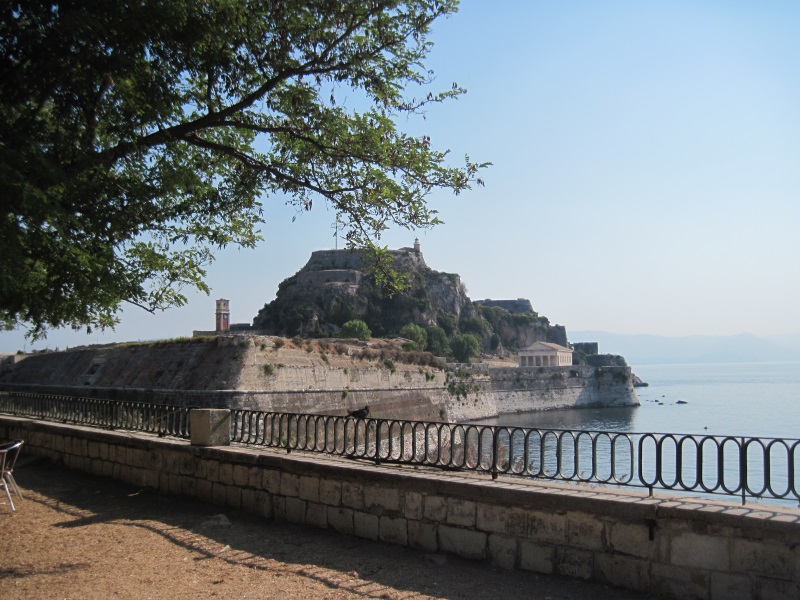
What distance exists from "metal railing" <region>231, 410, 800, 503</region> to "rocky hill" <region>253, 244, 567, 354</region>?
2283 inches

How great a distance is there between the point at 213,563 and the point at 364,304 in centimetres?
9538

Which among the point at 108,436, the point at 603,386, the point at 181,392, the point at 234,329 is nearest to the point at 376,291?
the point at 234,329

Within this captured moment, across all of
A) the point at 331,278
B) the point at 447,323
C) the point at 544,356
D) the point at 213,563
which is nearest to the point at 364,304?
Result: the point at 331,278

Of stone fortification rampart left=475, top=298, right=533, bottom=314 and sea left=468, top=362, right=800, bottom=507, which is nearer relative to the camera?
sea left=468, top=362, right=800, bottom=507

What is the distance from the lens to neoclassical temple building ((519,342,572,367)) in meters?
98.4

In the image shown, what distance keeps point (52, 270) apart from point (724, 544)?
8.19m

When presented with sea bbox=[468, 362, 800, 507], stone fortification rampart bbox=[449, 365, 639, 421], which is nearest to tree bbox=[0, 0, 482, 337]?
sea bbox=[468, 362, 800, 507]

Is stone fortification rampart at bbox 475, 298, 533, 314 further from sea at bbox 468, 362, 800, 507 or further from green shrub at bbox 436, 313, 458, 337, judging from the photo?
sea at bbox 468, 362, 800, 507

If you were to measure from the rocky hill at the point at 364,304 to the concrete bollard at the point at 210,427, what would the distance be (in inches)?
2908

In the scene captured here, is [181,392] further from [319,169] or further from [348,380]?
[319,169]

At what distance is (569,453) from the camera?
33125 millimetres

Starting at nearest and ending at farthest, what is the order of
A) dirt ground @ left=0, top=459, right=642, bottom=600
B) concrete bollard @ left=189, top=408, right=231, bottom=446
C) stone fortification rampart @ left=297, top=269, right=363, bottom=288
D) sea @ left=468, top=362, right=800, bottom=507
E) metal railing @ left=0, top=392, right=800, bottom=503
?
dirt ground @ left=0, top=459, right=642, bottom=600
metal railing @ left=0, top=392, right=800, bottom=503
concrete bollard @ left=189, top=408, right=231, bottom=446
sea @ left=468, top=362, right=800, bottom=507
stone fortification rampart @ left=297, top=269, right=363, bottom=288

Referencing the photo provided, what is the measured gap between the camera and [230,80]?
8.60 meters

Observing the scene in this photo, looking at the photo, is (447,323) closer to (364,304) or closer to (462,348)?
(462,348)
